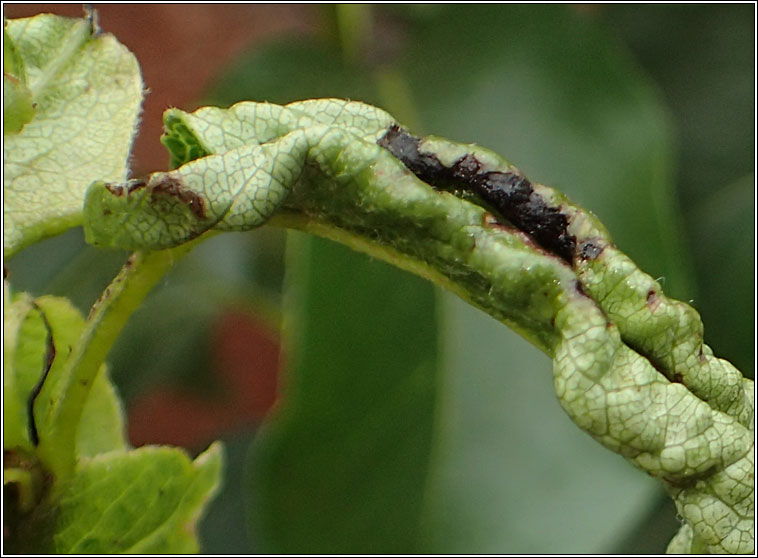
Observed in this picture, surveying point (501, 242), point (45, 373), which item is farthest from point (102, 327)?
point (501, 242)

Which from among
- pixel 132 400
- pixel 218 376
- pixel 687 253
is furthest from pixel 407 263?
pixel 218 376

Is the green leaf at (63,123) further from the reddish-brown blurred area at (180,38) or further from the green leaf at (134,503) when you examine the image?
the reddish-brown blurred area at (180,38)

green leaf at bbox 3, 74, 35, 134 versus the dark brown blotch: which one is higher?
green leaf at bbox 3, 74, 35, 134

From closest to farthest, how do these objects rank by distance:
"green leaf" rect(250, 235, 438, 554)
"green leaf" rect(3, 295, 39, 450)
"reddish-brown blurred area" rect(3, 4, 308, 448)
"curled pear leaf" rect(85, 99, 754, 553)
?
"curled pear leaf" rect(85, 99, 754, 553) < "green leaf" rect(3, 295, 39, 450) < "green leaf" rect(250, 235, 438, 554) < "reddish-brown blurred area" rect(3, 4, 308, 448)

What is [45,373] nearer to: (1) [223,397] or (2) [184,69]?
(2) [184,69]

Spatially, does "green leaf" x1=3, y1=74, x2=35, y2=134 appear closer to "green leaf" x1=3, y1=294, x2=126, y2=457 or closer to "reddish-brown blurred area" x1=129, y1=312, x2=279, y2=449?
"green leaf" x1=3, y1=294, x2=126, y2=457

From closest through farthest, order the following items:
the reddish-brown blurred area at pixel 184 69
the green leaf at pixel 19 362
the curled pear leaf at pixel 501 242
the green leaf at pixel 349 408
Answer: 1. the curled pear leaf at pixel 501 242
2. the green leaf at pixel 19 362
3. the green leaf at pixel 349 408
4. the reddish-brown blurred area at pixel 184 69

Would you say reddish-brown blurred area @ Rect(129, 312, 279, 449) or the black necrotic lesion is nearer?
the black necrotic lesion

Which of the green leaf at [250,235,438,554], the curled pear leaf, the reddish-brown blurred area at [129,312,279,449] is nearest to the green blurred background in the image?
the green leaf at [250,235,438,554]

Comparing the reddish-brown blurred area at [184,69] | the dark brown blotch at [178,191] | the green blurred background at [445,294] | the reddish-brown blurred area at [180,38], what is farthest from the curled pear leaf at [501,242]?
the reddish-brown blurred area at [180,38]
